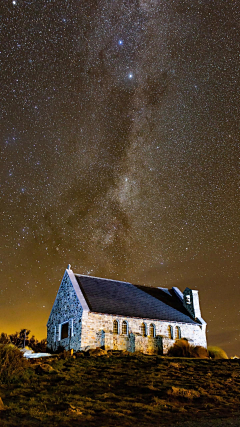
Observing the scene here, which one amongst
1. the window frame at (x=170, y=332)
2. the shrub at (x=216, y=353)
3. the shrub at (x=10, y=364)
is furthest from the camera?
the shrub at (x=216, y=353)

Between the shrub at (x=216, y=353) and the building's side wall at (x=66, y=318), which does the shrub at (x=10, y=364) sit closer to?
the building's side wall at (x=66, y=318)

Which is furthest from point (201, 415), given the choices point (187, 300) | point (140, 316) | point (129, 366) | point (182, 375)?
point (187, 300)

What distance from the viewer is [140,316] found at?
34.1 m

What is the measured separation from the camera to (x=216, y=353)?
119 feet

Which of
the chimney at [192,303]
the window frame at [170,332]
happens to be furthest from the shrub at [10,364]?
the chimney at [192,303]

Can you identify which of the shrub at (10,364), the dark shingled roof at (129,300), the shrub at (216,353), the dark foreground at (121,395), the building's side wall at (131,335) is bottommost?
the dark foreground at (121,395)

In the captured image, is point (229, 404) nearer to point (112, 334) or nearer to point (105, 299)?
point (112, 334)

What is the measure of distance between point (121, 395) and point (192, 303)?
25.1 metres

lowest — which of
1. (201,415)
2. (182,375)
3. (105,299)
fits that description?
(201,415)

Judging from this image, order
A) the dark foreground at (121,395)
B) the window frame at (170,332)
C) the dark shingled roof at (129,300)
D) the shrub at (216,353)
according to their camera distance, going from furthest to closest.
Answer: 1. the shrub at (216,353)
2. the window frame at (170,332)
3. the dark shingled roof at (129,300)
4. the dark foreground at (121,395)

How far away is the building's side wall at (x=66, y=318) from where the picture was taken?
30.8 meters

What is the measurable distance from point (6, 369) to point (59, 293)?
16.4m

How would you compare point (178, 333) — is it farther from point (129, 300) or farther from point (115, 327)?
point (115, 327)

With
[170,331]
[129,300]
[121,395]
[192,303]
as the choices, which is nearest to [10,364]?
[121,395]
